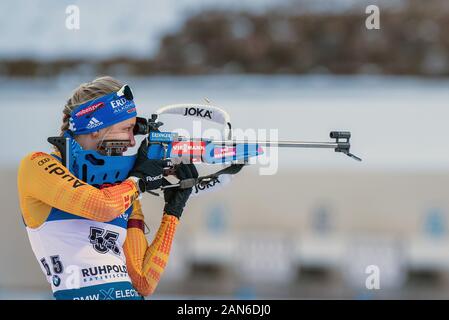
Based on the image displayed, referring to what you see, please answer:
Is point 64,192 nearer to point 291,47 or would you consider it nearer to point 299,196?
point 299,196

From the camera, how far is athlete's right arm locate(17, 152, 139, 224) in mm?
3715

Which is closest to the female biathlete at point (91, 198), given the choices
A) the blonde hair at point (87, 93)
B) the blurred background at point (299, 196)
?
the blonde hair at point (87, 93)

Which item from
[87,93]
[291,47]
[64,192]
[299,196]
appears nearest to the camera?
[64,192]

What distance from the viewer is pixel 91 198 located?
372cm

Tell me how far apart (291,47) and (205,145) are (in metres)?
13.5

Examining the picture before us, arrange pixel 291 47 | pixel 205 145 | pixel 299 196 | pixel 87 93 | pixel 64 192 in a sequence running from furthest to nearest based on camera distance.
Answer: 1. pixel 291 47
2. pixel 299 196
3. pixel 205 145
4. pixel 87 93
5. pixel 64 192

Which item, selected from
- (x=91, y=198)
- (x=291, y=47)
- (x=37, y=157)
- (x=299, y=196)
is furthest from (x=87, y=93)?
(x=291, y=47)

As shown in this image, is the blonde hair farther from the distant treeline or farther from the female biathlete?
the distant treeline

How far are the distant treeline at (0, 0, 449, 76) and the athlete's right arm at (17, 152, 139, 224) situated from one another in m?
11.2

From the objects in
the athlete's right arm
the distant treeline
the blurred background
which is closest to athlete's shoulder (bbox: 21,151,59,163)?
the athlete's right arm

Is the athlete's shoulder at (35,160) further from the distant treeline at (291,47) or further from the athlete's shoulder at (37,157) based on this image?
the distant treeline at (291,47)

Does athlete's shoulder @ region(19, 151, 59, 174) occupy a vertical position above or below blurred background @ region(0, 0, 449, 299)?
above

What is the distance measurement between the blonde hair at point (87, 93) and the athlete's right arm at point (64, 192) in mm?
176

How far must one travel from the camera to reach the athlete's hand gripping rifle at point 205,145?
398 cm
